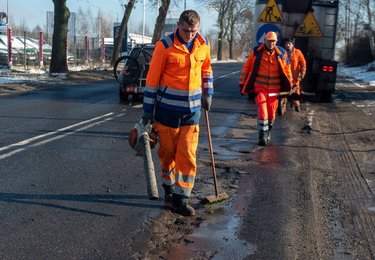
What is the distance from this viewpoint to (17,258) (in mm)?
4180

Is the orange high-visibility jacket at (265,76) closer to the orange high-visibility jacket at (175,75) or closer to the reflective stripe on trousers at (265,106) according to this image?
the reflective stripe on trousers at (265,106)

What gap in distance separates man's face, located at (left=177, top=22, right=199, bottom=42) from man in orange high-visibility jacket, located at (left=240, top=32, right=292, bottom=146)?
408 centimetres

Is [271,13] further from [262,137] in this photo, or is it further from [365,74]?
[365,74]

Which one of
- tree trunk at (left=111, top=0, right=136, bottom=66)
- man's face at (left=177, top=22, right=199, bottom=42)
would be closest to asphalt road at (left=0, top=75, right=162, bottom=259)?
man's face at (left=177, top=22, right=199, bottom=42)

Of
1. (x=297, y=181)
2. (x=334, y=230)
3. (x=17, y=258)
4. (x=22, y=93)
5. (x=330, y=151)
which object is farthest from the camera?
(x=22, y=93)

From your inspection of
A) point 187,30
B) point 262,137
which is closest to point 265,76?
point 262,137

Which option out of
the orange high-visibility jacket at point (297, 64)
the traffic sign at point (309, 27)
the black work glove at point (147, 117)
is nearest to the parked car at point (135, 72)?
the orange high-visibility jacket at point (297, 64)

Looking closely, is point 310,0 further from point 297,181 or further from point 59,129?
point 297,181

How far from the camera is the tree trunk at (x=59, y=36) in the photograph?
997 inches

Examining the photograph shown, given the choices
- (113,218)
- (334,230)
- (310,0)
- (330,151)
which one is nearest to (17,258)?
(113,218)

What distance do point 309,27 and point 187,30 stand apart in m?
11.4

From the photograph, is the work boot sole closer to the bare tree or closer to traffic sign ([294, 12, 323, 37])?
traffic sign ([294, 12, 323, 37])

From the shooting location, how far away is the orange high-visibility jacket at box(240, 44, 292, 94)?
9.30m

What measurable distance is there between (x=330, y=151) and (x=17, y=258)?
624 cm
